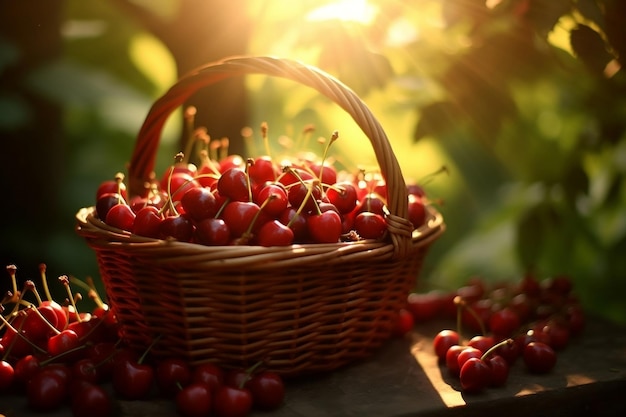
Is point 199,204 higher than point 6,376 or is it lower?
higher

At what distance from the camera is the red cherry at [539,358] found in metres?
1.33

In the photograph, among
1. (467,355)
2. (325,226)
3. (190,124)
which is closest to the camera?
(325,226)

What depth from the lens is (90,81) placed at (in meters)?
2.53

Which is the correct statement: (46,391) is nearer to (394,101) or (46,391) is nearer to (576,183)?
(394,101)

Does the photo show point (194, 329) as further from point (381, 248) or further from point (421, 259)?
point (421, 259)

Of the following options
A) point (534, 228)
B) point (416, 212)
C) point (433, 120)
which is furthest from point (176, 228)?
point (534, 228)

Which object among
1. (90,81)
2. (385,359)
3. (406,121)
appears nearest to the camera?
(385,359)

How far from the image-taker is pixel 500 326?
1537 millimetres

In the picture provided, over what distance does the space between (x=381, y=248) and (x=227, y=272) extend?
0.89 feet

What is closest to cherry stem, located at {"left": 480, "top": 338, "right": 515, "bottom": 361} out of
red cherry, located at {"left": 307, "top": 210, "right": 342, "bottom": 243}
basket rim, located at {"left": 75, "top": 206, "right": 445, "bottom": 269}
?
basket rim, located at {"left": 75, "top": 206, "right": 445, "bottom": 269}

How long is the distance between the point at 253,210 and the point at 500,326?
2.26 ft

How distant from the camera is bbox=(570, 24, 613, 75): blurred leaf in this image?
1.38 meters

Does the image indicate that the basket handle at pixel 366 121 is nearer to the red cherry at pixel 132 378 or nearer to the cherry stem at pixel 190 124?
the cherry stem at pixel 190 124

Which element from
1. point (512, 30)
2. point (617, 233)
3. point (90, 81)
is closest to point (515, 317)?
point (512, 30)
